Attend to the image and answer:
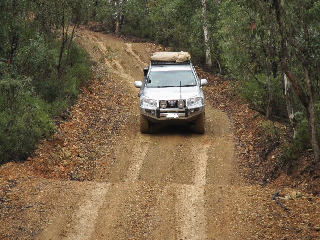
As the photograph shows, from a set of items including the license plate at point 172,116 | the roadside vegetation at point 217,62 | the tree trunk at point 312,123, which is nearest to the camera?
the tree trunk at point 312,123

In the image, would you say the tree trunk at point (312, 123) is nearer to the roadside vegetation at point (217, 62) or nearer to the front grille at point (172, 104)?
the roadside vegetation at point (217, 62)

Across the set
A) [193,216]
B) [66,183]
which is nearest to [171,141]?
[66,183]

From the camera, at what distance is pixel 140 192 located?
32.2 ft

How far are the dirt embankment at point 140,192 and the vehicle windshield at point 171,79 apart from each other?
1.43 metres

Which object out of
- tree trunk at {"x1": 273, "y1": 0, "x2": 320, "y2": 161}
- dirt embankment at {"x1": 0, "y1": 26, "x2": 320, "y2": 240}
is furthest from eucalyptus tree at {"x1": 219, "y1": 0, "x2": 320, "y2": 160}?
dirt embankment at {"x1": 0, "y1": 26, "x2": 320, "y2": 240}

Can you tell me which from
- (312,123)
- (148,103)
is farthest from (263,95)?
(312,123)

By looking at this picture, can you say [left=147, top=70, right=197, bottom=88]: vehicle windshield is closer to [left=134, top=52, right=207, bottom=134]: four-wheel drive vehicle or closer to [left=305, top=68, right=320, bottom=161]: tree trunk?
[left=134, top=52, right=207, bottom=134]: four-wheel drive vehicle

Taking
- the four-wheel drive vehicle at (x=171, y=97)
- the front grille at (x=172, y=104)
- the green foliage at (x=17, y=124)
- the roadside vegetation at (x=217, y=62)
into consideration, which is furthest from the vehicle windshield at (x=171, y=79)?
the green foliage at (x=17, y=124)

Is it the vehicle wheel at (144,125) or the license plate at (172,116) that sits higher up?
the license plate at (172,116)

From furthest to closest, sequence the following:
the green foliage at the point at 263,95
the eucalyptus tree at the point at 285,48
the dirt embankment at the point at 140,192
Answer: the green foliage at the point at 263,95 → the eucalyptus tree at the point at 285,48 → the dirt embankment at the point at 140,192

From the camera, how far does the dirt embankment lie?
26.8ft

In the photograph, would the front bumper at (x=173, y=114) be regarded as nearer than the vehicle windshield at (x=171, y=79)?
Yes

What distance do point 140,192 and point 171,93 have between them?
16.2 ft

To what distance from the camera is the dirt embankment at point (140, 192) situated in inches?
322
